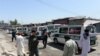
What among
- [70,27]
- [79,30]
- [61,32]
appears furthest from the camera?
[61,32]

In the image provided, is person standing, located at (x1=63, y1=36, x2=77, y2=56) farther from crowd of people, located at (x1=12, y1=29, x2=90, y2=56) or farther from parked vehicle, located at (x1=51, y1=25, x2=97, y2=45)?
parked vehicle, located at (x1=51, y1=25, x2=97, y2=45)

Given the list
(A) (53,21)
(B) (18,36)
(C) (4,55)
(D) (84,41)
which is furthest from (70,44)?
(A) (53,21)

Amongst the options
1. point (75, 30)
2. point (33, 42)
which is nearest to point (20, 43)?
point (33, 42)

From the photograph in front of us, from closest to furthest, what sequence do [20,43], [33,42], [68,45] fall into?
1. [68,45]
2. [33,42]
3. [20,43]

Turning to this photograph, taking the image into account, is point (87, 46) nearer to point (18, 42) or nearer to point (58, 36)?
point (18, 42)

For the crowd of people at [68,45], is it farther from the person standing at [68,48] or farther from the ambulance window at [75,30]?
the ambulance window at [75,30]

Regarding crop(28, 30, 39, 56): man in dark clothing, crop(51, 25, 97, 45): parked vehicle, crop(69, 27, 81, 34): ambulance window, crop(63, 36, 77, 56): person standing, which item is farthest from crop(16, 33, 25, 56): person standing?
crop(63, 36, 77, 56): person standing

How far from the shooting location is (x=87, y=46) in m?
10.3

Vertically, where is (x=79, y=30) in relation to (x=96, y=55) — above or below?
above

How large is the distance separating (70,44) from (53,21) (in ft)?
166

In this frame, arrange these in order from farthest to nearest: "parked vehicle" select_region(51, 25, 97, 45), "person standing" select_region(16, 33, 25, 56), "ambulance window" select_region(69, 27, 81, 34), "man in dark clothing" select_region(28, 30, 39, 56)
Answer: "ambulance window" select_region(69, 27, 81, 34) → "parked vehicle" select_region(51, 25, 97, 45) → "person standing" select_region(16, 33, 25, 56) → "man in dark clothing" select_region(28, 30, 39, 56)

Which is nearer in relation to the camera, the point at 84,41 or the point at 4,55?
the point at 84,41

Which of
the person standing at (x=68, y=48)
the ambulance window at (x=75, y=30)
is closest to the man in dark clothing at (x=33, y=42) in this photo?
the person standing at (x=68, y=48)

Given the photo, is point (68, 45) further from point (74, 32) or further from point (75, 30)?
point (74, 32)
